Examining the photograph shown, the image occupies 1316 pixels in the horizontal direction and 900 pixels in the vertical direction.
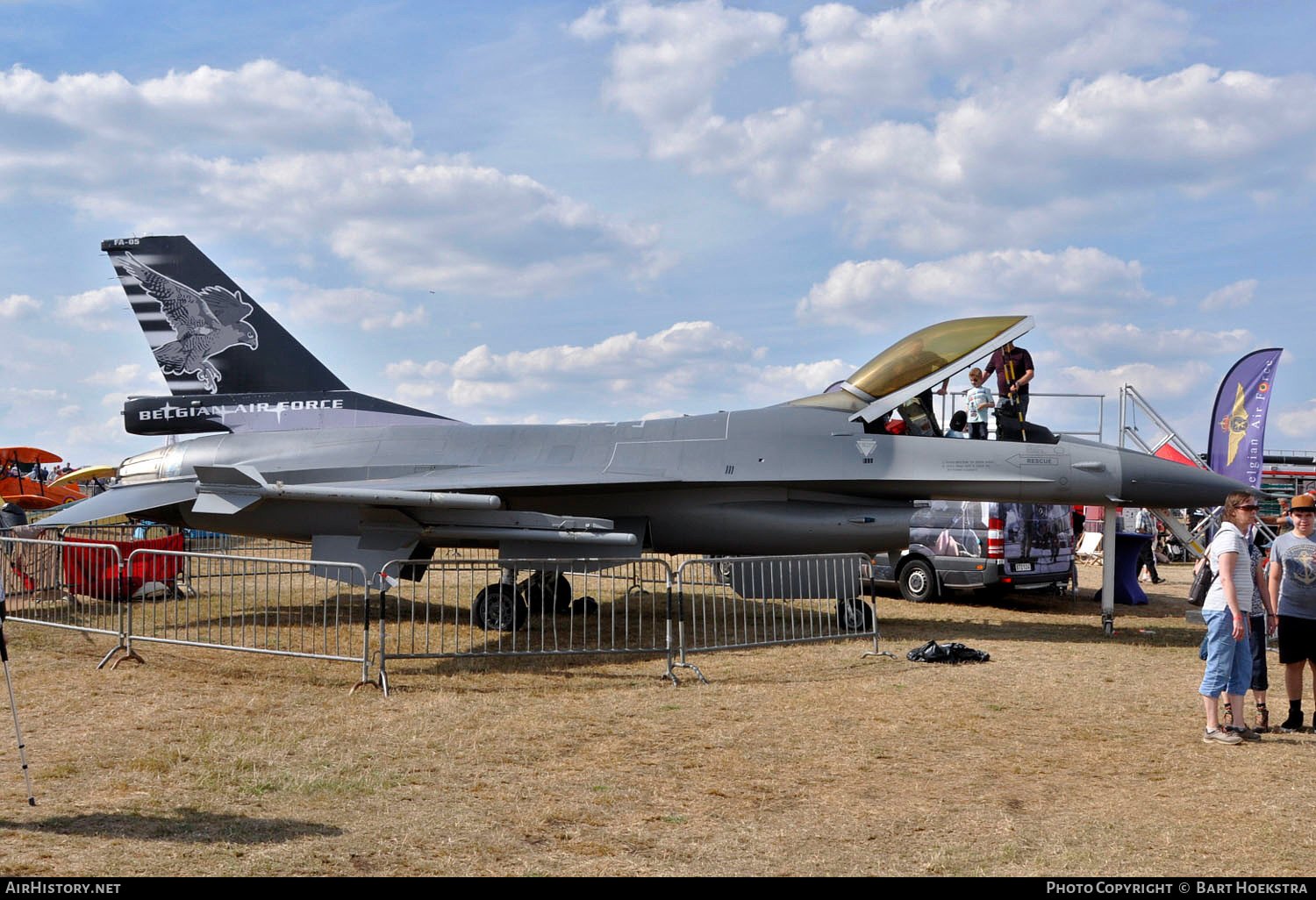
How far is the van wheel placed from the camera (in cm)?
1485

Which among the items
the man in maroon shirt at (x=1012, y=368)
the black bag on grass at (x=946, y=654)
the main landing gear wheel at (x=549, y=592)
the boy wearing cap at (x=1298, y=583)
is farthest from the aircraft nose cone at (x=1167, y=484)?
the main landing gear wheel at (x=549, y=592)

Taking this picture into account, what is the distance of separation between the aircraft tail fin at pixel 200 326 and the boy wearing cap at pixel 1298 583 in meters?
11.6

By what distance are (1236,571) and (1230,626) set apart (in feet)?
1.30

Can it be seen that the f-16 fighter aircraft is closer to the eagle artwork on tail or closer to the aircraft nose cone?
the aircraft nose cone

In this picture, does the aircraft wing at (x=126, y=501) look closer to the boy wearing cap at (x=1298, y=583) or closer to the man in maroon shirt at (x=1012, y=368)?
the man in maroon shirt at (x=1012, y=368)

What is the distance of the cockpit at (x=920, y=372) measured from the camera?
11344mm

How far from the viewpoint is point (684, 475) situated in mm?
11422

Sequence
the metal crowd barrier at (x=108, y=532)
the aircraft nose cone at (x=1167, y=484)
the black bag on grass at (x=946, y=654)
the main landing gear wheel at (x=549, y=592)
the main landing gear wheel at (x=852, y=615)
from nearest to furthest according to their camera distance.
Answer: the black bag on grass at (x=946, y=654)
the main landing gear wheel at (x=852, y=615)
the aircraft nose cone at (x=1167, y=484)
the main landing gear wheel at (x=549, y=592)
the metal crowd barrier at (x=108, y=532)

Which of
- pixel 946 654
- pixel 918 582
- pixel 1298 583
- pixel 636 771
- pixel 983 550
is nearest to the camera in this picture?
pixel 636 771

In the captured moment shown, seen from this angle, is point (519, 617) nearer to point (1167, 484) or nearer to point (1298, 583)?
point (1167, 484)

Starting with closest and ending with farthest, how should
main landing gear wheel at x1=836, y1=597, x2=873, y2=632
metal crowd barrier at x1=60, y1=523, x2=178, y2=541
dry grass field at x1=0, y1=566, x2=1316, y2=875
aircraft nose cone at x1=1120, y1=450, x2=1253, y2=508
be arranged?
dry grass field at x1=0, y1=566, x2=1316, y2=875, main landing gear wheel at x1=836, y1=597, x2=873, y2=632, aircraft nose cone at x1=1120, y1=450, x2=1253, y2=508, metal crowd barrier at x1=60, y1=523, x2=178, y2=541

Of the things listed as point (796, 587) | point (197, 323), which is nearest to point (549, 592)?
point (796, 587)

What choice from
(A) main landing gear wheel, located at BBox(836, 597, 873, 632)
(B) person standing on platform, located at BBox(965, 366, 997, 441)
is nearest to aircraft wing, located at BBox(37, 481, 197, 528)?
(A) main landing gear wheel, located at BBox(836, 597, 873, 632)
